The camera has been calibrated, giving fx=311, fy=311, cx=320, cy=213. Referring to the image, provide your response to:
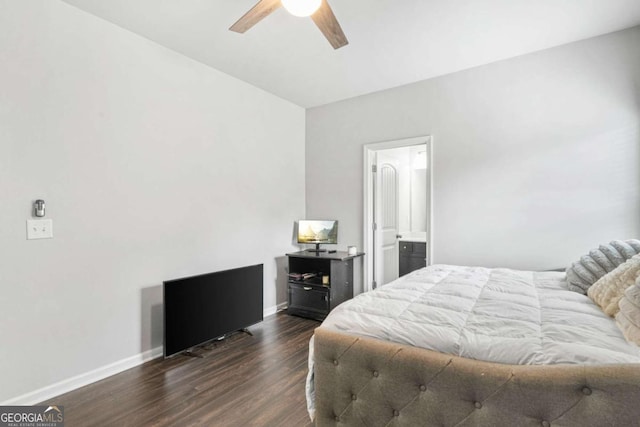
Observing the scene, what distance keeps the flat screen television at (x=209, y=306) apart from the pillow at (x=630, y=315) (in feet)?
8.84

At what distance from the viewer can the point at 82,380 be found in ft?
7.37

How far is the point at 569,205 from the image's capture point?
9.02ft

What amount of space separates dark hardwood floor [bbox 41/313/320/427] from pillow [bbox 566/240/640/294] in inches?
71.6

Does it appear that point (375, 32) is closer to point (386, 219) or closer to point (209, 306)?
point (386, 219)

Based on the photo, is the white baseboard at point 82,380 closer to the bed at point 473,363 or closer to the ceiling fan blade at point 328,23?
the bed at point 473,363

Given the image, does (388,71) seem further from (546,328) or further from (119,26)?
(546,328)

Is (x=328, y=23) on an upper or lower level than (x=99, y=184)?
upper

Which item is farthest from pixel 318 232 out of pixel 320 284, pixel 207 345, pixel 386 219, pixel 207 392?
pixel 207 392

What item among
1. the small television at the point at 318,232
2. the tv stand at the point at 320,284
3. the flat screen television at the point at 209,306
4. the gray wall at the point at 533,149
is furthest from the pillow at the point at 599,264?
the flat screen television at the point at 209,306

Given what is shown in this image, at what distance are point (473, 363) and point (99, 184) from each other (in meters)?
2.68

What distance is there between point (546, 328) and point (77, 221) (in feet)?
9.53

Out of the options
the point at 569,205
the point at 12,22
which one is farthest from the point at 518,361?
the point at 12,22

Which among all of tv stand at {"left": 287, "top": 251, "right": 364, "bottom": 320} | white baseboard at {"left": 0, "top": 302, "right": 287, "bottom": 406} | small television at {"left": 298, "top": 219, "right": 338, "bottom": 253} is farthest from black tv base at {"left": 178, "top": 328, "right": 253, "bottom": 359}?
small television at {"left": 298, "top": 219, "right": 338, "bottom": 253}

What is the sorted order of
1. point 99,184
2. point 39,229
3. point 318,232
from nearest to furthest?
point 39,229
point 99,184
point 318,232
